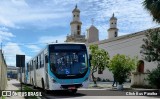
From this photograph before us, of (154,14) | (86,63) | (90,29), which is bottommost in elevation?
(86,63)

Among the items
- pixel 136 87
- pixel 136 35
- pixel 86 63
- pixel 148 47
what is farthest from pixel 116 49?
pixel 86 63

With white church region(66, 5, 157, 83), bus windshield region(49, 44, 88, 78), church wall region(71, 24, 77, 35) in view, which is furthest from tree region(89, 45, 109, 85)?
church wall region(71, 24, 77, 35)

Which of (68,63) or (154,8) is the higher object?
(154,8)

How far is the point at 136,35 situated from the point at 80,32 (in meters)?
37.1

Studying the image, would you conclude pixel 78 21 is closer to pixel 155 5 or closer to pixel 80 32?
pixel 80 32

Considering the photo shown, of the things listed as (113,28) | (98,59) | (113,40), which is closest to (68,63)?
(98,59)

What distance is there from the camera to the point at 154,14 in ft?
93.1

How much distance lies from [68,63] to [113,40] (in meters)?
43.5

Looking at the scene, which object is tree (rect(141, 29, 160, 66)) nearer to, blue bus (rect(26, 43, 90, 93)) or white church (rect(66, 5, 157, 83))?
blue bus (rect(26, 43, 90, 93))

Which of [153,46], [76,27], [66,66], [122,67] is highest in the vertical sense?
[76,27]

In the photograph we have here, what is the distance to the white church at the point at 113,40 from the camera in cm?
5452

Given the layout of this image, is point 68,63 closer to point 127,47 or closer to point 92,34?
point 127,47

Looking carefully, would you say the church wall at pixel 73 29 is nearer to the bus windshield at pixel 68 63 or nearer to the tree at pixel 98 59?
the tree at pixel 98 59

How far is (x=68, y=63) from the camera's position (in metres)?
22.2
